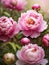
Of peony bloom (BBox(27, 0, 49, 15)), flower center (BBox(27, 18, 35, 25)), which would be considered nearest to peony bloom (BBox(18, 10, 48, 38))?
flower center (BBox(27, 18, 35, 25))

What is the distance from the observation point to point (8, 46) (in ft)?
2.02

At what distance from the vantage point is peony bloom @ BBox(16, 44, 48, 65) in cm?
57

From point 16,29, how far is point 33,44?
0.07 meters

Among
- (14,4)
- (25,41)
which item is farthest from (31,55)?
(14,4)

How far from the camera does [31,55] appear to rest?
57cm

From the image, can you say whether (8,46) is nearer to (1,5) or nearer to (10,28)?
(10,28)

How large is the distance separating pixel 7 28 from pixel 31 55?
4.4 inches

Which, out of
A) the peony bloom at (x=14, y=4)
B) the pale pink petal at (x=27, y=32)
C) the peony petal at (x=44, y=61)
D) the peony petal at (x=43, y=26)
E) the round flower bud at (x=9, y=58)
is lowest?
the peony petal at (x=44, y=61)

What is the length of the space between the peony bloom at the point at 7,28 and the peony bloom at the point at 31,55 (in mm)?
61

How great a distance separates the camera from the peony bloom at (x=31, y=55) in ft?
1.88

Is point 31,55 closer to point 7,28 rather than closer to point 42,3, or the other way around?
point 7,28

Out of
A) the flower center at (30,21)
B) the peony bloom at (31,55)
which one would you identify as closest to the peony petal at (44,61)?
the peony bloom at (31,55)

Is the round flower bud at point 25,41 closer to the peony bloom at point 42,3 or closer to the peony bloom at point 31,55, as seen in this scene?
the peony bloom at point 31,55

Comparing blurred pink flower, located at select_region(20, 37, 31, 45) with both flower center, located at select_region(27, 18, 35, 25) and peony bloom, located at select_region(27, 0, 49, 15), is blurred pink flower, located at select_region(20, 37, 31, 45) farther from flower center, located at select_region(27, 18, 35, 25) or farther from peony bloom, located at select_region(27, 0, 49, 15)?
peony bloom, located at select_region(27, 0, 49, 15)
